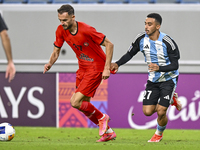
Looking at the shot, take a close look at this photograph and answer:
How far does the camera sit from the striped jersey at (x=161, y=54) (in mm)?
5227

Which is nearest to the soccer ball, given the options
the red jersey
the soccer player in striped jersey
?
the red jersey

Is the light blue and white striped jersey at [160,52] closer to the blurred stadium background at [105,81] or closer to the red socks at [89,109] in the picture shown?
the red socks at [89,109]

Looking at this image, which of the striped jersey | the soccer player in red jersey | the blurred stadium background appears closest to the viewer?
the soccer player in red jersey

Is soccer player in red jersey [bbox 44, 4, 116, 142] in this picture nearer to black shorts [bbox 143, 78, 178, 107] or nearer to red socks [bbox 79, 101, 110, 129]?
red socks [bbox 79, 101, 110, 129]

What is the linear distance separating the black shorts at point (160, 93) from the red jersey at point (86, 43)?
77 centimetres

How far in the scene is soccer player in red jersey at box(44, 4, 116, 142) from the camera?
16.8ft

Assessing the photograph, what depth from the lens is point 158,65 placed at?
533 centimetres

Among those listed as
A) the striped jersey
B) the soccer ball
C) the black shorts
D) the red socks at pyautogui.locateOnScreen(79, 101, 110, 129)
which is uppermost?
the striped jersey

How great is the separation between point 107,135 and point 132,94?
10.8ft

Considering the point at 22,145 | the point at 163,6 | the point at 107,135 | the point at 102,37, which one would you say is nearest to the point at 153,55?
the point at 102,37

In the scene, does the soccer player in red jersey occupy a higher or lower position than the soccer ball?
higher

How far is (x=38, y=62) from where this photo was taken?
9125 mm

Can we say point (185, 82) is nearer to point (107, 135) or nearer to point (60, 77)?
point (60, 77)

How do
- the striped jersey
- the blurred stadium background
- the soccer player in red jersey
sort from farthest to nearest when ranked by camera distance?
the blurred stadium background
the striped jersey
the soccer player in red jersey
